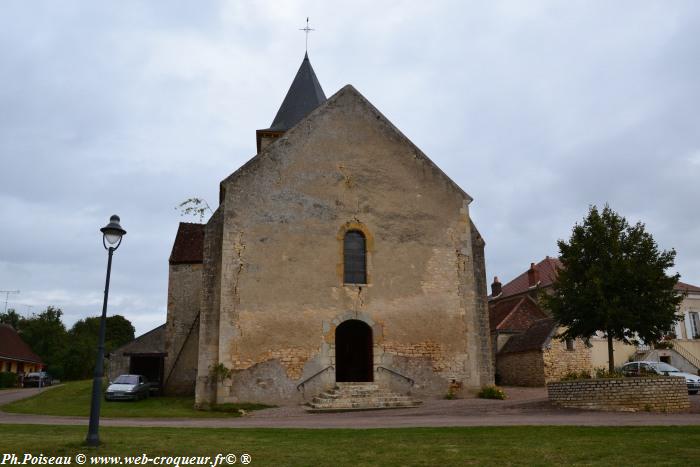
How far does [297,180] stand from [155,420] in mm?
8569

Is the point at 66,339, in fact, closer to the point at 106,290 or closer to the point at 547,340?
the point at 547,340

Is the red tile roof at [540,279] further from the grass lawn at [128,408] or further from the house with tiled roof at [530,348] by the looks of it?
the grass lawn at [128,408]

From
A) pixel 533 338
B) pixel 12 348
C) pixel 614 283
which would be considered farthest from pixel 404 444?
pixel 12 348

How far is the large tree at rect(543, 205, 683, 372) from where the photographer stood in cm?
1574

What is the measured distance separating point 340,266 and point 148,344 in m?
10.7

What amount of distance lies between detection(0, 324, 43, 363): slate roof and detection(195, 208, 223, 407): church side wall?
3428cm

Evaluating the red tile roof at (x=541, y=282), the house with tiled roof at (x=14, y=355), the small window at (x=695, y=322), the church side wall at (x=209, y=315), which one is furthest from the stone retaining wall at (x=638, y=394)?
the house with tiled roof at (x=14, y=355)

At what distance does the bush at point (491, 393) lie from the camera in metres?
18.2

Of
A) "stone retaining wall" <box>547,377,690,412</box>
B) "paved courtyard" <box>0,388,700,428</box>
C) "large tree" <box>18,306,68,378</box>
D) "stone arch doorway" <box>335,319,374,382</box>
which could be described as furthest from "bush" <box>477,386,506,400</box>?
"large tree" <box>18,306,68,378</box>

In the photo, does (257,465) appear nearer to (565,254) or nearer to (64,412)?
(64,412)

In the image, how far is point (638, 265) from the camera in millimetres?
15922

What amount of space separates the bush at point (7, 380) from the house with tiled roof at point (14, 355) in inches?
143

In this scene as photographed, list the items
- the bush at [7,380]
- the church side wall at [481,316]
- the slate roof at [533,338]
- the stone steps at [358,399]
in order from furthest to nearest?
the bush at [7,380], the slate roof at [533,338], the church side wall at [481,316], the stone steps at [358,399]

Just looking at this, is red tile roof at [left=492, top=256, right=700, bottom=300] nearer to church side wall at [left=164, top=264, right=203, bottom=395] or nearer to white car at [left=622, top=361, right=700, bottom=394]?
white car at [left=622, top=361, right=700, bottom=394]
